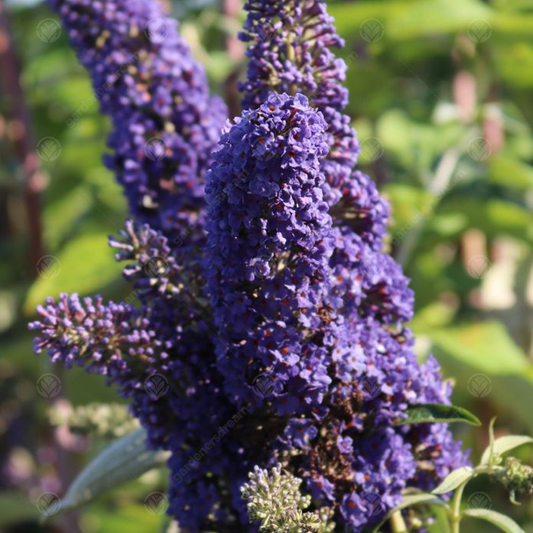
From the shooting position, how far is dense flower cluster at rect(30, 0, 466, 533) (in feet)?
3.89

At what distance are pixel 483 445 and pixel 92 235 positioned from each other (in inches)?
54.5

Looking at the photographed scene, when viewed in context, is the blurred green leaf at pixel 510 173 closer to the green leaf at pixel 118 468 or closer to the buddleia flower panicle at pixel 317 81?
the buddleia flower panicle at pixel 317 81

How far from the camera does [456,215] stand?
2773 millimetres

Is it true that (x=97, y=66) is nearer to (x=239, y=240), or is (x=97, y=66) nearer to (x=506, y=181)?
(x=239, y=240)

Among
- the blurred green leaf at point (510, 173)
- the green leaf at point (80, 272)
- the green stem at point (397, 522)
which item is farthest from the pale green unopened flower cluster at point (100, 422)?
the blurred green leaf at point (510, 173)

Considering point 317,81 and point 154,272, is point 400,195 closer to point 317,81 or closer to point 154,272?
point 317,81

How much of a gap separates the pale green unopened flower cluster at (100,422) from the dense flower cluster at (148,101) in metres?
0.38

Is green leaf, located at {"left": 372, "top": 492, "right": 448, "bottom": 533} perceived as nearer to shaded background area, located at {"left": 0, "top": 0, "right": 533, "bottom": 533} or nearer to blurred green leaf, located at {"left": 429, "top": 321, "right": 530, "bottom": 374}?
shaded background area, located at {"left": 0, "top": 0, "right": 533, "bottom": 533}

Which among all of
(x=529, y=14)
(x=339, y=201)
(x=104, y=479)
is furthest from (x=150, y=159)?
(x=529, y=14)

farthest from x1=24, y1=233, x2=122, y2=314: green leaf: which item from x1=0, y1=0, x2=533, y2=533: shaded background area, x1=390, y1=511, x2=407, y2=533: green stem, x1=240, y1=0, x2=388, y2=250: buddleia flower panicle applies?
x1=390, y1=511, x2=407, y2=533: green stem

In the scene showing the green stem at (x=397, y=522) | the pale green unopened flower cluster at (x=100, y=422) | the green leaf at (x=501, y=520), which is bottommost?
the green stem at (x=397, y=522)

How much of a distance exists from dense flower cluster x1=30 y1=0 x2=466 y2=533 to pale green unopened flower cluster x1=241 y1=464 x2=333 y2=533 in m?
0.14

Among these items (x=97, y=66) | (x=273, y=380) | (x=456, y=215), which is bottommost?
(x=456, y=215)

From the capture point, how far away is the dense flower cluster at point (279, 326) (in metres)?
1.18
